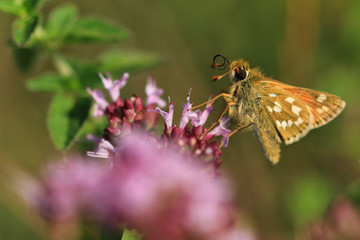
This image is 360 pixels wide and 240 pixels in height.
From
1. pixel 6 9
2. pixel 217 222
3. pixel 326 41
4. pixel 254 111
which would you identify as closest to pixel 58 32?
pixel 6 9

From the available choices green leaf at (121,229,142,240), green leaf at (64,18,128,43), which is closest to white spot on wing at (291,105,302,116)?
green leaf at (64,18,128,43)

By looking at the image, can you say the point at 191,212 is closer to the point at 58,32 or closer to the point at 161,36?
the point at 58,32

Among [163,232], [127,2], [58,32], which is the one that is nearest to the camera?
[163,232]

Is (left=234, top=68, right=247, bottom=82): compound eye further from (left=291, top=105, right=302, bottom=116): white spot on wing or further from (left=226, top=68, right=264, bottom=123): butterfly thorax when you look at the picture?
(left=291, top=105, right=302, bottom=116): white spot on wing

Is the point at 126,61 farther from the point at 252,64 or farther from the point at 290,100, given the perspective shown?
the point at 252,64

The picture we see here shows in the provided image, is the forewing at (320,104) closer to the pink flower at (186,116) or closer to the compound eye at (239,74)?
the compound eye at (239,74)

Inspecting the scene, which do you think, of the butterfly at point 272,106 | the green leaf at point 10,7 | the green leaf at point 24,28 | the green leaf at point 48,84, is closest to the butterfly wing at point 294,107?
the butterfly at point 272,106
